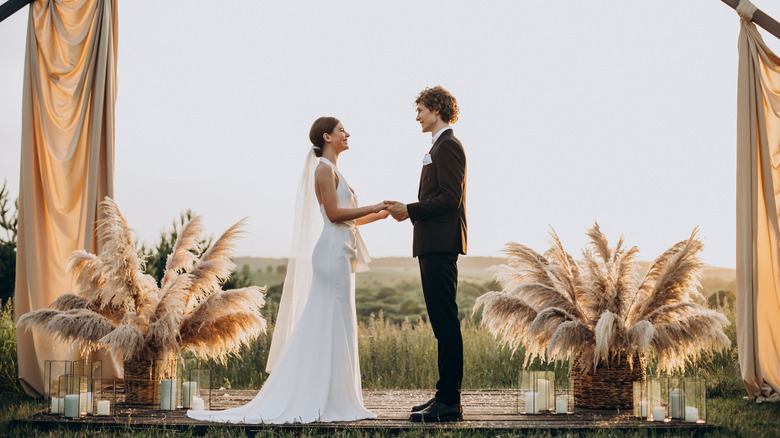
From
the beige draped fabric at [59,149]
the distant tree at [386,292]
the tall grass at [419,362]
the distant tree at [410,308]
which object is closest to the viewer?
the beige draped fabric at [59,149]

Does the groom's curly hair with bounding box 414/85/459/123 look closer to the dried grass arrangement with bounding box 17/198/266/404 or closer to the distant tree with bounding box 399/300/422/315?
the dried grass arrangement with bounding box 17/198/266/404

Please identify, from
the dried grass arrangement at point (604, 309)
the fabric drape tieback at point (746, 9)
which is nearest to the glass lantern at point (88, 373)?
the dried grass arrangement at point (604, 309)

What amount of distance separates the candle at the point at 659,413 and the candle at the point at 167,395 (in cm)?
335

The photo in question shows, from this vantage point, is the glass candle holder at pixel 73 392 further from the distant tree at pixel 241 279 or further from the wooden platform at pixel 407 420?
the distant tree at pixel 241 279

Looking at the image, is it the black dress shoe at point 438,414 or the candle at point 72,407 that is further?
the candle at point 72,407

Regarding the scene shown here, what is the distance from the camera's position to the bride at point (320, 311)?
4.54 meters

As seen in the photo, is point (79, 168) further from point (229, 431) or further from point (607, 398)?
point (607, 398)

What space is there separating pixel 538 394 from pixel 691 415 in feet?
3.26

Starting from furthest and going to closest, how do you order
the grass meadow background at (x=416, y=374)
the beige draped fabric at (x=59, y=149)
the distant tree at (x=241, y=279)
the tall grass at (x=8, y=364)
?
the distant tree at (x=241, y=279) < the tall grass at (x=8, y=364) < the beige draped fabric at (x=59, y=149) < the grass meadow background at (x=416, y=374)

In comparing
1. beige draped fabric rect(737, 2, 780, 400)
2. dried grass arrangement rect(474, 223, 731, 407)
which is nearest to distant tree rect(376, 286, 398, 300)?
beige draped fabric rect(737, 2, 780, 400)

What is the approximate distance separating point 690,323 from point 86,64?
549cm

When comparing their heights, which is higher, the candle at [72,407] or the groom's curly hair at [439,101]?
the groom's curly hair at [439,101]

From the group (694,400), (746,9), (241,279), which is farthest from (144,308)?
(241,279)

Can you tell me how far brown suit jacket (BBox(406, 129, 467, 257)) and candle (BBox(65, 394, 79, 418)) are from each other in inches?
97.9
